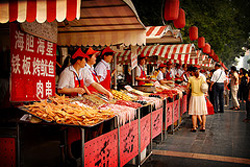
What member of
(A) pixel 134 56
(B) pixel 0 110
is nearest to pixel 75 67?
(B) pixel 0 110

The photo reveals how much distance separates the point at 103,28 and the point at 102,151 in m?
3.74

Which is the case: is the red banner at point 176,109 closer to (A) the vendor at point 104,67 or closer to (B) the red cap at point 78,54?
(A) the vendor at point 104,67

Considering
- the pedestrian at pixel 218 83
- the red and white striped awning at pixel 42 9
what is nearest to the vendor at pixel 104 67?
the red and white striped awning at pixel 42 9

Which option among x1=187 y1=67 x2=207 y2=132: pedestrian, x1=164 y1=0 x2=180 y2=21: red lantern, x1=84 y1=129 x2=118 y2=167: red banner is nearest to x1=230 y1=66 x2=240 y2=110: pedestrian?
x1=187 y1=67 x2=207 y2=132: pedestrian

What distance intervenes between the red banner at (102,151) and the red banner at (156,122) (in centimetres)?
206

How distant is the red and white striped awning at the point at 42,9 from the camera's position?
2.97m

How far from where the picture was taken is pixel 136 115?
4.66 meters

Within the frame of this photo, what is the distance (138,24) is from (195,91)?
358cm

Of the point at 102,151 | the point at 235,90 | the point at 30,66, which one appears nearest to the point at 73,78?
the point at 30,66

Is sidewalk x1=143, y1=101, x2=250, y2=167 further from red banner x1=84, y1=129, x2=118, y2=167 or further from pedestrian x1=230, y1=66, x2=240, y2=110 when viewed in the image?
pedestrian x1=230, y1=66, x2=240, y2=110

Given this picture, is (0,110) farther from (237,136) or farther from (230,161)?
(237,136)

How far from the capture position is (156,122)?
5.89 m

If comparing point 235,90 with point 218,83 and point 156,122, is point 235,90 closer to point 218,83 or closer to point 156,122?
point 218,83

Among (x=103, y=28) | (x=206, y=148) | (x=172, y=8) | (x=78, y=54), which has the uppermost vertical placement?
(x=172, y=8)
